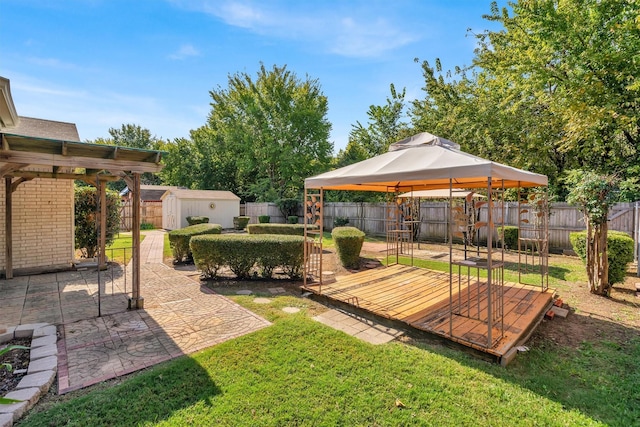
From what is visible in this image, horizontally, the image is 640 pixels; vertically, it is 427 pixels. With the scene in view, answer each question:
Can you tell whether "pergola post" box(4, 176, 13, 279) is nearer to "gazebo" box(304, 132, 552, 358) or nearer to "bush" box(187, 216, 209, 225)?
"gazebo" box(304, 132, 552, 358)

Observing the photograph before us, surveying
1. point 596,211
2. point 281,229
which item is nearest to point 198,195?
point 281,229

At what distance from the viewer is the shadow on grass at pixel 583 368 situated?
101 inches

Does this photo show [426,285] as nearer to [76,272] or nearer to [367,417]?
[367,417]

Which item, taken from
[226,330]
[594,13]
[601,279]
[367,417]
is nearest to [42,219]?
[226,330]

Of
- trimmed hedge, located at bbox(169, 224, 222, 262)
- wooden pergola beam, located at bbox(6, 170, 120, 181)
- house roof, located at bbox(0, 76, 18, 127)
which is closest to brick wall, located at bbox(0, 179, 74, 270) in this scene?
wooden pergola beam, located at bbox(6, 170, 120, 181)

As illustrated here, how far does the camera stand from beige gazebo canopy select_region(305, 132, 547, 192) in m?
3.40

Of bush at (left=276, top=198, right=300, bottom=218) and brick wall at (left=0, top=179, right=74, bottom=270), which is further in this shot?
bush at (left=276, top=198, right=300, bottom=218)

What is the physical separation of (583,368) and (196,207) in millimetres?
18617

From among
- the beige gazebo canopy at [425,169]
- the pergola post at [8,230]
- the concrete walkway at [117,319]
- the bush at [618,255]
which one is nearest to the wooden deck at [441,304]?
the beige gazebo canopy at [425,169]

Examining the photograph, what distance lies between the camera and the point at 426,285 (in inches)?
228

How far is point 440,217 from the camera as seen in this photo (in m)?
13.7

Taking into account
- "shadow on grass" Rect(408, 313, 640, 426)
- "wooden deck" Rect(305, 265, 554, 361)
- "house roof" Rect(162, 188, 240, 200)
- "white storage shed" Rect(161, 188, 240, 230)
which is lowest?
"shadow on grass" Rect(408, 313, 640, 426)

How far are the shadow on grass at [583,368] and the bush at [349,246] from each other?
437 centimetres

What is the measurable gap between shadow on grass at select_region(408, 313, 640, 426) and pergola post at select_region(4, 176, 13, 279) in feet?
28.7
